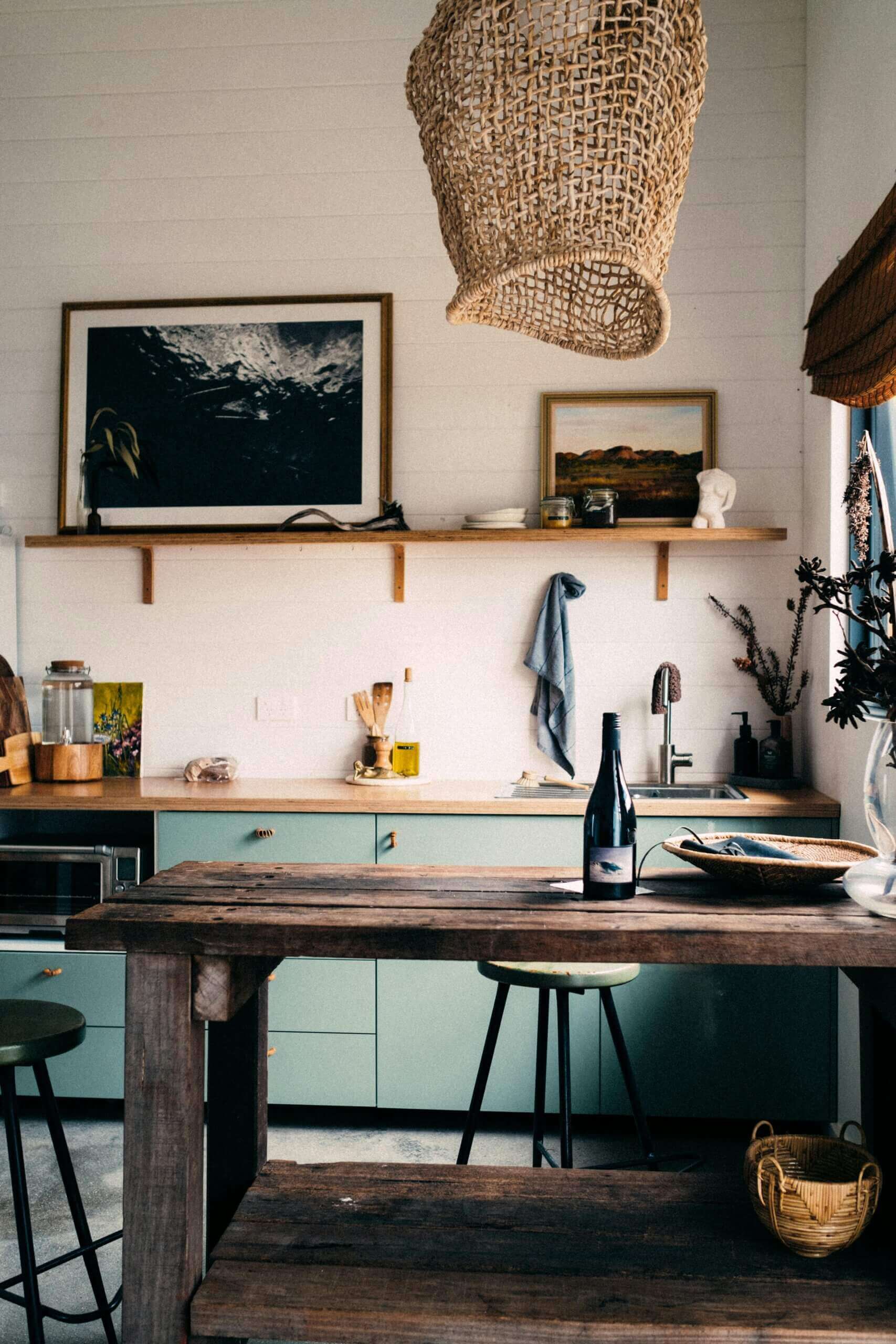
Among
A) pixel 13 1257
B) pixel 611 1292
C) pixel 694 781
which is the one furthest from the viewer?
pixel 694 781

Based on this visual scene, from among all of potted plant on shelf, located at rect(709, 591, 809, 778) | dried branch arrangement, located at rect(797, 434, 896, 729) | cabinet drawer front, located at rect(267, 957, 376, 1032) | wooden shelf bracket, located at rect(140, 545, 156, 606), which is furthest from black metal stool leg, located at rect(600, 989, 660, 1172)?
wooden shelf bracket, located at rect(140, 545, 156, 606)

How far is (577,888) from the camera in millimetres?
1744

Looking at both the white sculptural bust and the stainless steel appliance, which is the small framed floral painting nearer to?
the stainless steel appliance

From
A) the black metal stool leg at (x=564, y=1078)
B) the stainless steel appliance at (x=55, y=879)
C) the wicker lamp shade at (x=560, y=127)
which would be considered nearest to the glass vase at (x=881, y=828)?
the wicker lamp shade at (x=560, y=127)

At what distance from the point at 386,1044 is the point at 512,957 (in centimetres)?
180

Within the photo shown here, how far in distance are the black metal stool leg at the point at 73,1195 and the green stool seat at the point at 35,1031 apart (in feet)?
0.23

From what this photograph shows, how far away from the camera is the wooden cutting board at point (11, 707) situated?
11.5 ft

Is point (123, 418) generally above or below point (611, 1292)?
above

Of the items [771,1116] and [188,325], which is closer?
[771,1116]

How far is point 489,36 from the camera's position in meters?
1.35

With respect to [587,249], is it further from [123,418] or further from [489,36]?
[123,418]

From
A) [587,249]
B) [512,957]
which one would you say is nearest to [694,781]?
[512,957]

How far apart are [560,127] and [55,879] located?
2.59 metres

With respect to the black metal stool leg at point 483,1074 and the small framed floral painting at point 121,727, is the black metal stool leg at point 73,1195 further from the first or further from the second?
the small framed floral painting at point 121,727
